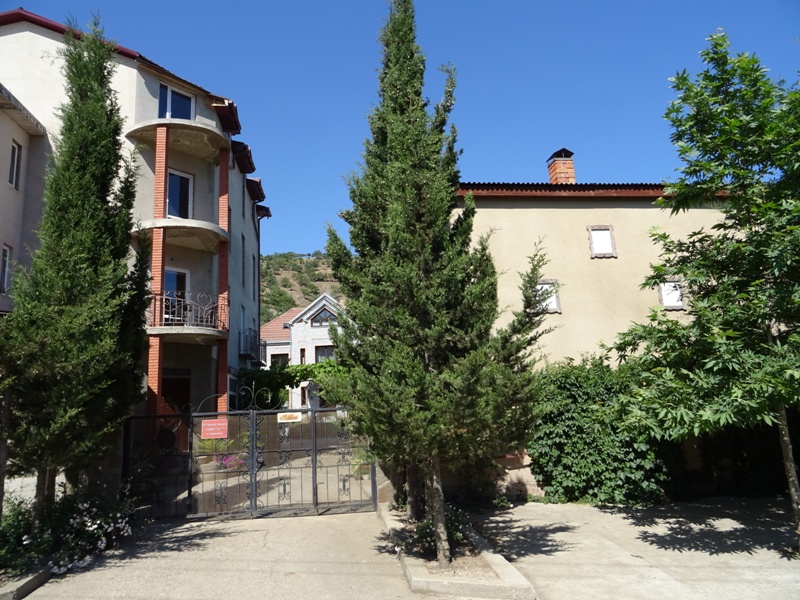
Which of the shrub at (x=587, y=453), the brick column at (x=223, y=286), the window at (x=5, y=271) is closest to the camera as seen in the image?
the shrub at (x=587, y=453)

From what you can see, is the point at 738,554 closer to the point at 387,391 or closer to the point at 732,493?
the point at 732,493

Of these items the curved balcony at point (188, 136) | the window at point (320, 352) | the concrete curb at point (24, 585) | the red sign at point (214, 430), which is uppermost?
the curved balcony at point (188, 136)

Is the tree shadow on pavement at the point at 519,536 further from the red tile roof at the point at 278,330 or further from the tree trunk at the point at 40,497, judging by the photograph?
the red tile roof at the point at 278,330

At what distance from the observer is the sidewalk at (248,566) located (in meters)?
6.04

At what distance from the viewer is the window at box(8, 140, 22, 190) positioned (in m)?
14.0

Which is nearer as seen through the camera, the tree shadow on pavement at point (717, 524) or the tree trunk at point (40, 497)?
the tree trunk at point (40, 497)

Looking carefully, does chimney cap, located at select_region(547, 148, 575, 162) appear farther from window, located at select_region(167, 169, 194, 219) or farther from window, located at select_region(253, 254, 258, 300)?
window, located at select_region(253, 254, 258, 300)

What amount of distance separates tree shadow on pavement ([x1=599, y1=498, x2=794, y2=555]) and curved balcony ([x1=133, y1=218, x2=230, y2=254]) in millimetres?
12646

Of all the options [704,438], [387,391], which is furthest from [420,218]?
[704,438]

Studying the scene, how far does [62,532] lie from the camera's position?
717 centimetres

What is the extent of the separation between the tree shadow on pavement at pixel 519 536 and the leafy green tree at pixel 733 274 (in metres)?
2.33

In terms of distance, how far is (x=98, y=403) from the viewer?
7652 millimetres

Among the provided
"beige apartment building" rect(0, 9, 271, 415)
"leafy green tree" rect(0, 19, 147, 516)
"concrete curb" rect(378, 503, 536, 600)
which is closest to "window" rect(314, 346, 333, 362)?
"beige apartment building" rect(0, 9, 271, 415)

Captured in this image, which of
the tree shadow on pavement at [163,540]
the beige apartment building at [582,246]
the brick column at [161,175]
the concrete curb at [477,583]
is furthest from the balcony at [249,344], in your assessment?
the concrete curb at [477,583]
